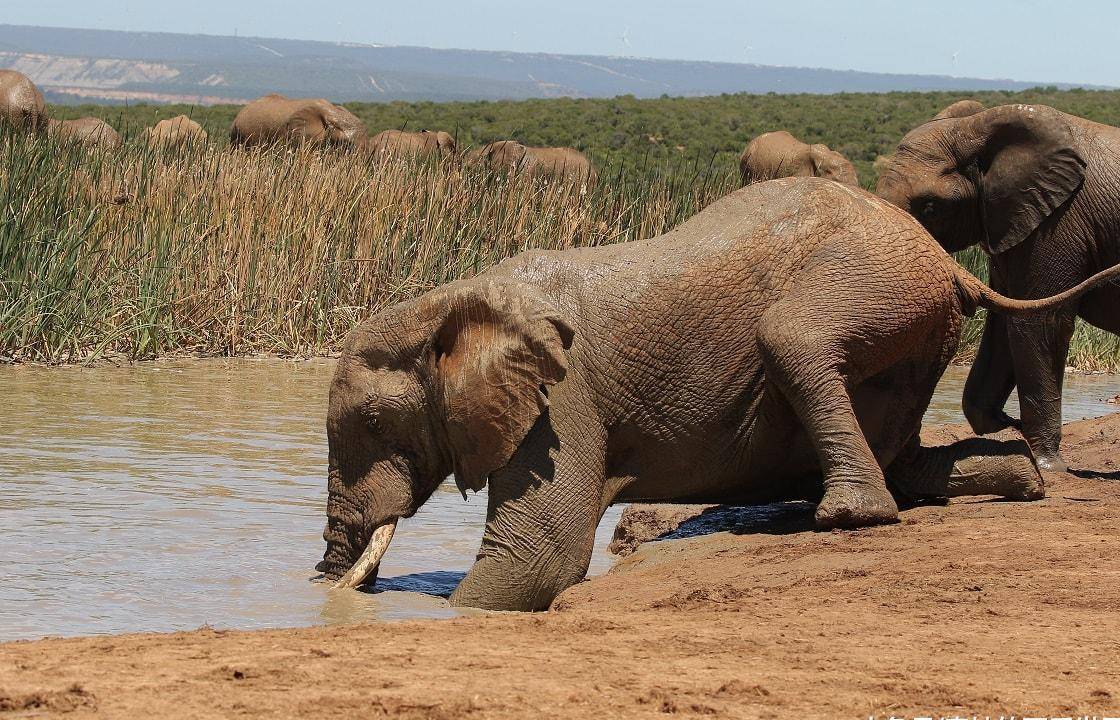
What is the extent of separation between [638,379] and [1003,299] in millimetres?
1796

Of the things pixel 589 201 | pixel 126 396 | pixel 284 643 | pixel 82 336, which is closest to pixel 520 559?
pixel 284 643

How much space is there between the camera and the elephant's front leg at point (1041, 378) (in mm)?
8820

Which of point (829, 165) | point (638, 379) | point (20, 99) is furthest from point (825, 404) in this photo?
point (829, 165)

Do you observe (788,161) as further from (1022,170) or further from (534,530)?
(534,530)

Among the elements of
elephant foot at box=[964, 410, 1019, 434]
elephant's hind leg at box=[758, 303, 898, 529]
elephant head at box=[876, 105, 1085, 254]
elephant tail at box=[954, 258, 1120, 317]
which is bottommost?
elephant foot at box=[964, 410, 1019, 434]

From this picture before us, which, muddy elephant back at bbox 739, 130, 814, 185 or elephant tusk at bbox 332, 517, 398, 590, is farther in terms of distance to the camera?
muddy elephant back at bbox 739, 130, 814, 185

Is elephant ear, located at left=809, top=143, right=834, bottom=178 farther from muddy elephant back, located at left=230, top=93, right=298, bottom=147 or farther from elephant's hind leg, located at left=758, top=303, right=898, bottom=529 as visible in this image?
elephant's hind leg, located at left=758, top=303, right=898, bottom=529

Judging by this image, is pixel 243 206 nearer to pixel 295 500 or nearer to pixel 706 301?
pixel 295 500

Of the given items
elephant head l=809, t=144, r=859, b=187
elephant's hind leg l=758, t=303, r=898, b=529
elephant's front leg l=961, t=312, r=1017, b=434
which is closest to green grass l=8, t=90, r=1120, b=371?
elephant's front leg l=961, t=312, r=1017, b=434

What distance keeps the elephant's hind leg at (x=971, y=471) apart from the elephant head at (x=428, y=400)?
187cm

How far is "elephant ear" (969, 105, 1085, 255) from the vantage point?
8727 millimetres

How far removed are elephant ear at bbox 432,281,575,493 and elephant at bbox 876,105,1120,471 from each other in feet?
11.5

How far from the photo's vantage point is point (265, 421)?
10.5 meters

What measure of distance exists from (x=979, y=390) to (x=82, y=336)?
6697mm
